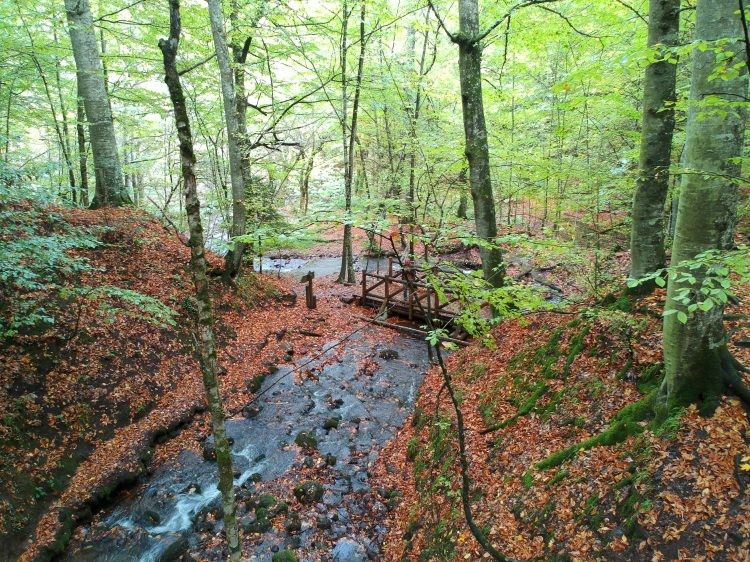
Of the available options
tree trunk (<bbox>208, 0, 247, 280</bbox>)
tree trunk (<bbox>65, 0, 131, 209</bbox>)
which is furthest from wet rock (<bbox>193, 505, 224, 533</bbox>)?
tree trunk (<bbox>65, 0, 131, 209</bbox>)

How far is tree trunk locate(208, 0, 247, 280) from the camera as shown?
31.8 feet

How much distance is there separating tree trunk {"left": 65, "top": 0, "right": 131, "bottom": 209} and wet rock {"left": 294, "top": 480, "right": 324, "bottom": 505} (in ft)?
30.2

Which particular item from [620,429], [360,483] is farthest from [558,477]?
[360,483]

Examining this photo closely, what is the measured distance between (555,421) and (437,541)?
215 centimetres

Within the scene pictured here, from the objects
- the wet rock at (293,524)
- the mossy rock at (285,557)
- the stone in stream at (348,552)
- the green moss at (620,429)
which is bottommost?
the stone in stream at (348,552)

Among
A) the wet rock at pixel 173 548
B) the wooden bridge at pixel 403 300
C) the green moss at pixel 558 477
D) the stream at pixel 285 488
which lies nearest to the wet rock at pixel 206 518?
the stream at pixel 285 488

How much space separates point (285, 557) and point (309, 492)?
1199mm

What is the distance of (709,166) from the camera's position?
10.5 feet

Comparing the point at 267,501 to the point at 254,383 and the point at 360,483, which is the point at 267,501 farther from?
the point at 254,383

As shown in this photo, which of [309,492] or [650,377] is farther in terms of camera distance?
[309,492]

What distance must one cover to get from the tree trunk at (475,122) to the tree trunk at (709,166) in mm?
3835

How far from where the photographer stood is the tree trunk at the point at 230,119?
968cm

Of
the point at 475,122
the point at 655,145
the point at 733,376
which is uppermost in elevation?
the point at 475,122

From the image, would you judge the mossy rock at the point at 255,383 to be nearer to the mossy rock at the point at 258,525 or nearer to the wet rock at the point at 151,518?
the wet rock at the point at 151,518
